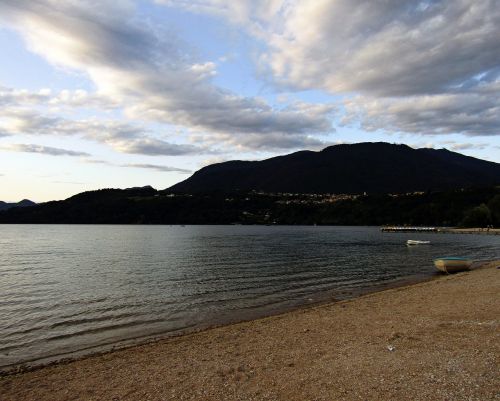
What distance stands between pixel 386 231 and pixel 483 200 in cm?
6881

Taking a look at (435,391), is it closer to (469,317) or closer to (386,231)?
(469,317)

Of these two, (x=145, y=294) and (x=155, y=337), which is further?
(x=145, y=294)

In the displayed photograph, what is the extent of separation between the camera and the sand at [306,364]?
9836 millimetres

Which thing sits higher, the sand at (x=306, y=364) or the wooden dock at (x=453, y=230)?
the sand at (x=306, y=364)

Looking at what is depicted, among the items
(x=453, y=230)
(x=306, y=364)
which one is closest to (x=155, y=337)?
(x=306, y=364)

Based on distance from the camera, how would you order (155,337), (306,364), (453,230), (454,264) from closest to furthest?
(306,364), (155,337), (454,264), (453,230)

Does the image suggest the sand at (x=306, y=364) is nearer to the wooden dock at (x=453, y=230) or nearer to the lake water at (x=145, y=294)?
Result: the lake water at (x=145, y=294)

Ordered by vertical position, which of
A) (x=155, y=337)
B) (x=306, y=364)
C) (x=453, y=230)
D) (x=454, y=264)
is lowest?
(x=453, y=230)

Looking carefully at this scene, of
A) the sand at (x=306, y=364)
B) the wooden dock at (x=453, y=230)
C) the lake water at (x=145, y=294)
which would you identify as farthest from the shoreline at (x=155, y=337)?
the wooden dock at (x=453, y=230)

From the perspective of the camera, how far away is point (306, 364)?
1201cm

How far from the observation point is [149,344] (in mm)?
16297

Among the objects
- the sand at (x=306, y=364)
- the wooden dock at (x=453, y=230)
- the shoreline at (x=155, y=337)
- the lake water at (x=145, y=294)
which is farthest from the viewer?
the wooden dock at (x=453, y=230)

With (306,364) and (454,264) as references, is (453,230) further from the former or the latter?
(306,364)

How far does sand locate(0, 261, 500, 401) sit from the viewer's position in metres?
9.84
